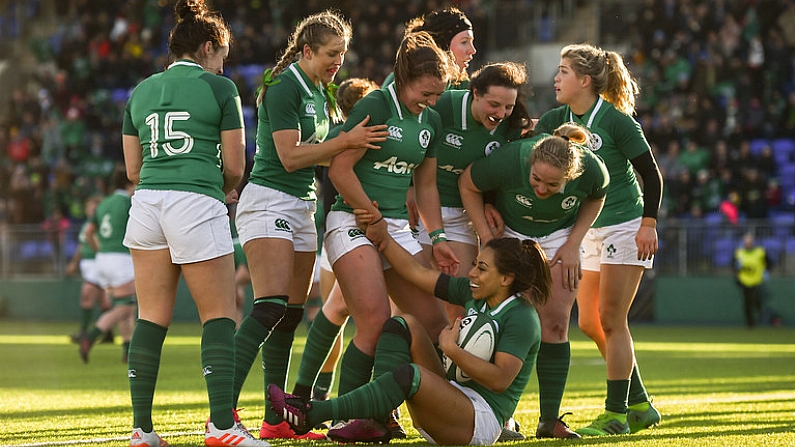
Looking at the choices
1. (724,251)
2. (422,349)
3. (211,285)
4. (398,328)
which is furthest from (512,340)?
(724,251)

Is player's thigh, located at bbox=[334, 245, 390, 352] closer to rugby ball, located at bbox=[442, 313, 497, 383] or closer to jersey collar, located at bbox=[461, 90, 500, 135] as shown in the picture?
rugby ball, located at bbox=[442, 313, 497, 383]

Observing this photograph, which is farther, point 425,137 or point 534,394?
point 534,394

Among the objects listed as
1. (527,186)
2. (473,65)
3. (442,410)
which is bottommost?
(442,410)

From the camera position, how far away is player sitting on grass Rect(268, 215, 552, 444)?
213 inches

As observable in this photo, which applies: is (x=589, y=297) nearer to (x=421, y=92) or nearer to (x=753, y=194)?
(x=421, y=92)

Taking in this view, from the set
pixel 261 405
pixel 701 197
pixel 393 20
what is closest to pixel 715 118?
pixel 701 197

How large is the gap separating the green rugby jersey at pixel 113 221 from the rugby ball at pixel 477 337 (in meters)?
8.12

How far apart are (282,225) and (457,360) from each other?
120 cm

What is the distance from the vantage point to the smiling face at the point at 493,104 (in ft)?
20.3

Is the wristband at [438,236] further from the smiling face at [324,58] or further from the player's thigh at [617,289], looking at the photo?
the player's thigh at [617,289]

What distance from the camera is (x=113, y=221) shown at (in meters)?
13.4

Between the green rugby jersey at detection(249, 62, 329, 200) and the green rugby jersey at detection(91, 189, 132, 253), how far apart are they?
729cm

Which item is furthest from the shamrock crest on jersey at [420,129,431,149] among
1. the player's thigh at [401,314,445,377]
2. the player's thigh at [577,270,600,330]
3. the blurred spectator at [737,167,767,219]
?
the blurred spectator at [737,167,767,219]

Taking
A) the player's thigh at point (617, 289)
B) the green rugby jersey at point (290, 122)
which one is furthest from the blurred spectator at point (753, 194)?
the green rugby jersey at point (290, 122)
